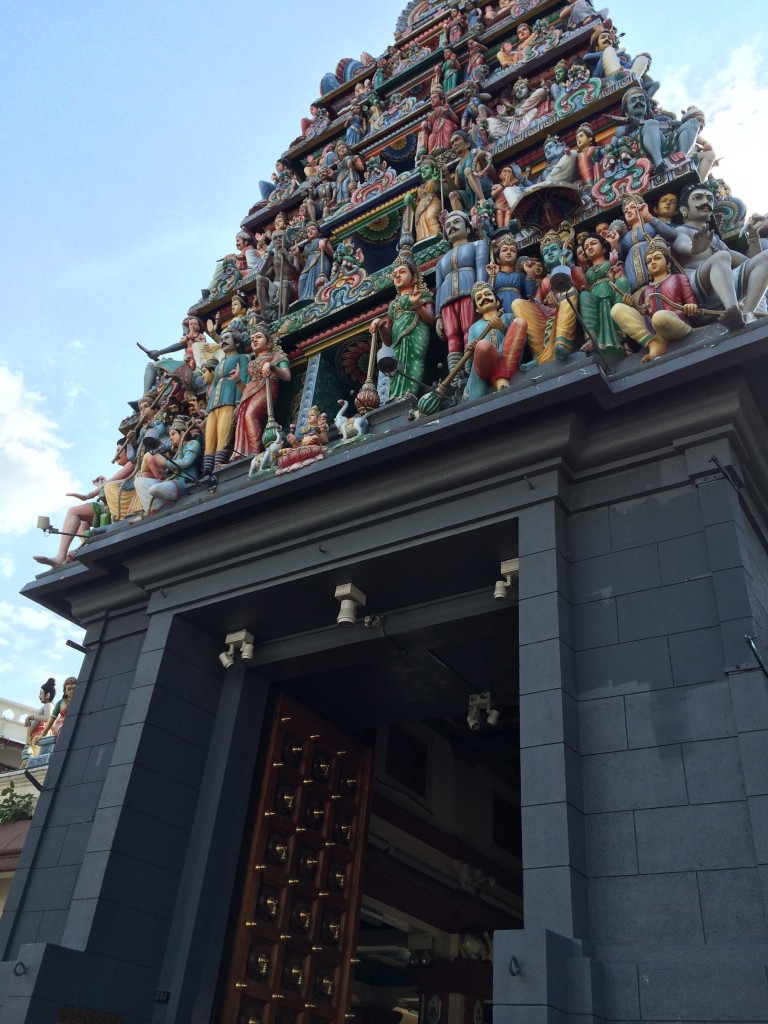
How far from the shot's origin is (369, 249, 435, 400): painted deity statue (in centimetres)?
1102

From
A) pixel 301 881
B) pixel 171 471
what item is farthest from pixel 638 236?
pixel 301 881

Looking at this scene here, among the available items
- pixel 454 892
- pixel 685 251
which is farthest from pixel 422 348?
pixel 454 892

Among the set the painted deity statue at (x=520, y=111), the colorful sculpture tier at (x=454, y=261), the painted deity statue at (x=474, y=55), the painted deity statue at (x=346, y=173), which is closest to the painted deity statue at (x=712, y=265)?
the colorful sculpture tier at (x=454, y=261)

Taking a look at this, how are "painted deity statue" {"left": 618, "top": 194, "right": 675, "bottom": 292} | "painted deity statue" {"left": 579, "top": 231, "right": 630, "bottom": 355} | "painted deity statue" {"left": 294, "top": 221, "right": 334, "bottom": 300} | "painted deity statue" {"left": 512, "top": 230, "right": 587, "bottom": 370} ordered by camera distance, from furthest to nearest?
"painted deity statue" {"left": 294, "top": 221, "right": 334, "bottom": 300} < "painted deity statue" {"left": 618, "top": 194, "right": 675, "bottom": 292} < "painted deity statue" {"left": 512, "top": 230, "right": 587, "bottom": 370} < "painted deity statue" {"left": 579, "top": 231, "right": 630, "bottom": 355}

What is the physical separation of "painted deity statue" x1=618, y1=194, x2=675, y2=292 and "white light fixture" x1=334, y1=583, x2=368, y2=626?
426 centimetres

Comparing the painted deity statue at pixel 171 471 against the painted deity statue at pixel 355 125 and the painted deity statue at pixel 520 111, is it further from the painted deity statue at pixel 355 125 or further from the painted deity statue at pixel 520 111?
the painted deity statue at pixel 355 125

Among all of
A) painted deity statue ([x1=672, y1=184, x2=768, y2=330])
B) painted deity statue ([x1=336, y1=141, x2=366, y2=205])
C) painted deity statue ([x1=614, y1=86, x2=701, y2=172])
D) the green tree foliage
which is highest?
painted deity statue ([x1=336, y1=141, x2=366, y2=205])

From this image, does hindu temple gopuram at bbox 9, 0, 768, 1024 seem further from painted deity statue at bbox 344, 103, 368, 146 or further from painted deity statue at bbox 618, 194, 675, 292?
painted deity statue at bbox 344, 103, 368, 146

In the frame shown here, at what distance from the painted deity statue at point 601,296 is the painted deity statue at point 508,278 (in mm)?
773

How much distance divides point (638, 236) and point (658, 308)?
126 centimetres

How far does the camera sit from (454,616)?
960 cm

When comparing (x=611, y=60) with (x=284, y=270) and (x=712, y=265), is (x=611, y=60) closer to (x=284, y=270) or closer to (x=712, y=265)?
(x=284, y=270)

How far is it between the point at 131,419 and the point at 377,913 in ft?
29.4

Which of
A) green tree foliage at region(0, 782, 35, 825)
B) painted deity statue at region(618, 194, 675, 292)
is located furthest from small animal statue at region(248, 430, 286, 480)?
green tree foliage at region(0, 782, 35, 825)
